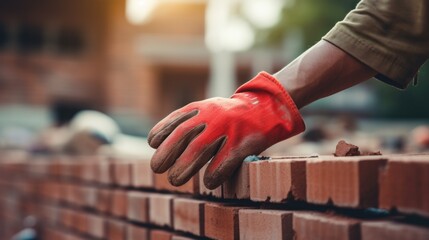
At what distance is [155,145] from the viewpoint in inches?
76.3

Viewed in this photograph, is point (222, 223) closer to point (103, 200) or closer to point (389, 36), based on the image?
point (389, 36)

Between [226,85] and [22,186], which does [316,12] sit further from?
[22,186]

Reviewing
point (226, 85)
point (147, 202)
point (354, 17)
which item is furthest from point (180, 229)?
point (226, 85)

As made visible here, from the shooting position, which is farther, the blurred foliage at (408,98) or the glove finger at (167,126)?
the blurred foliage at (408,98)

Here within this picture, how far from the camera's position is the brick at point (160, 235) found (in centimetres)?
235

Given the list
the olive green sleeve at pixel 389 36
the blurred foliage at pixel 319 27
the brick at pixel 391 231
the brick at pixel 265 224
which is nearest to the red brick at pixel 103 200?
the brick at pixel 265 224

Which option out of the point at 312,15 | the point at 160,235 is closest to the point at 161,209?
the point at 160,235

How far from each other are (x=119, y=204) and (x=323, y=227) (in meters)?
1.54

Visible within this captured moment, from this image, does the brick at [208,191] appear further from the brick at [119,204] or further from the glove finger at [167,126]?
the brick at [119,204]

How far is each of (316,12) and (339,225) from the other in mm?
17249

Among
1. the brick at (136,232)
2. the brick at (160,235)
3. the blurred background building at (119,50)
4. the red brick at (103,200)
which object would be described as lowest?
the brick at (136,232)

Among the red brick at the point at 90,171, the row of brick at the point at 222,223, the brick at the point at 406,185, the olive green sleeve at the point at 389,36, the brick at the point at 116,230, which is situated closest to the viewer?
the brick at the point at 406,185

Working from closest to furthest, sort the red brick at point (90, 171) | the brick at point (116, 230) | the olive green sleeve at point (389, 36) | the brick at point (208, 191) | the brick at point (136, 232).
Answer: the olive green sleeve at point (389, 36)
the brick at point (208, 191)
the brick at point (136, 232)
the brick at point (116, 230)
the red brick at point (90, 171)

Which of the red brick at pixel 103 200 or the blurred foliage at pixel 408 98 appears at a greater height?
the blurred foliage at pixel 408 98
